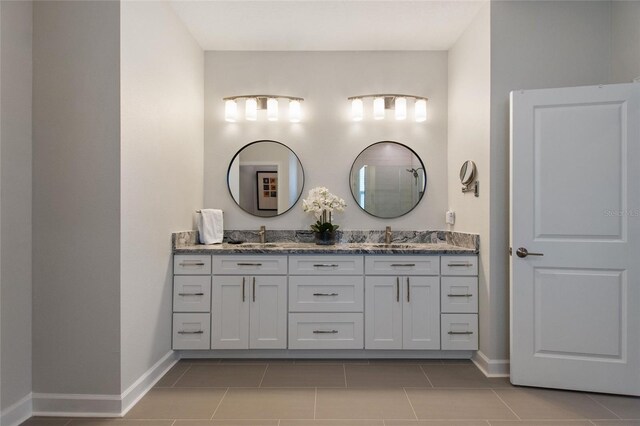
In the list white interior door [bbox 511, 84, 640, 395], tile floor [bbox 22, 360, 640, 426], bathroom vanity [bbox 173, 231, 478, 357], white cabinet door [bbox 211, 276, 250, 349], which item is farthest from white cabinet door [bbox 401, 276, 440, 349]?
white cabinet door [bbox 211, 276, 250, 349]

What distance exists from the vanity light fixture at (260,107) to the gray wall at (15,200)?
1.64 metres

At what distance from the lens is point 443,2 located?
9.51 ft

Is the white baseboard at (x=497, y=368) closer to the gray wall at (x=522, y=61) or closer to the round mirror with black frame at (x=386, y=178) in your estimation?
the gray wall at (x=522, y=61)

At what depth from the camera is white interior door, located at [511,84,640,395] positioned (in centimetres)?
245

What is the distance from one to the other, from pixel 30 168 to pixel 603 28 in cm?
366

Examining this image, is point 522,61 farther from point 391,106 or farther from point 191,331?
point 191,331

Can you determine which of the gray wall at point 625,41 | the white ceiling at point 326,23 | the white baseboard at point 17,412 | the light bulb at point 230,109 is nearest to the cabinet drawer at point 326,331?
the white baseboard at point 17,412

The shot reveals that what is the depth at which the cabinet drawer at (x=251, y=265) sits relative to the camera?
3090mm

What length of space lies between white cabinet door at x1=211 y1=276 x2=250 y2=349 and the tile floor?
177 mm

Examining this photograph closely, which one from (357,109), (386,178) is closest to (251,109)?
(357,109)

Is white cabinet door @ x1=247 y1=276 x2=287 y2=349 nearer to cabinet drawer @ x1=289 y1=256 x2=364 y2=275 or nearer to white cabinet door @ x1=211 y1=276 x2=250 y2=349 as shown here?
white cabinet door @ x1=211 y1=276 x2=250 y2=349

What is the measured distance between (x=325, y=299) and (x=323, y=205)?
80 cm

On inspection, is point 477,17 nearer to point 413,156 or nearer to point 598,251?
point 413,156

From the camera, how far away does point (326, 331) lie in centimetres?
308
